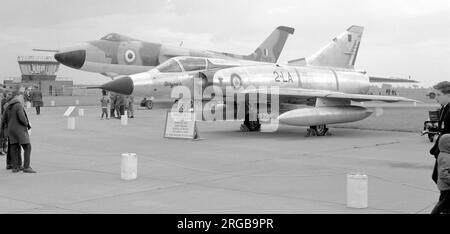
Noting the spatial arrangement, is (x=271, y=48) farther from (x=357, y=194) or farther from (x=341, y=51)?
(x=357, y=194)

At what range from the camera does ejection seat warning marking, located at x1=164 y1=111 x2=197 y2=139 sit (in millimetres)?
15031

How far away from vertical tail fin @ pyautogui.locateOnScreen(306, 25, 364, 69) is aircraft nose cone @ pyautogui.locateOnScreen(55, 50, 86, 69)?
12745 mm

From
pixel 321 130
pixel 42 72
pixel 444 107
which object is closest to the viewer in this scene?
pixel 444 107

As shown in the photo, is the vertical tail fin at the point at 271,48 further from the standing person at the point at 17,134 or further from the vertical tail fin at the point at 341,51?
the standing person at the point at 17,134

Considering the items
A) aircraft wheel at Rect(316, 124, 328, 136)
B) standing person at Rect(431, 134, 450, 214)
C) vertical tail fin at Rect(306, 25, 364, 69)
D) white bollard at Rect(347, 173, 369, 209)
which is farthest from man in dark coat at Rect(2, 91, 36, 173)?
vertical tail fin at Rect(306, 25, 364, 69)

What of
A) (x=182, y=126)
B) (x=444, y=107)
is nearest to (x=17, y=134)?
(x=182, y=126)

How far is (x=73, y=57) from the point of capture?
1120 inches

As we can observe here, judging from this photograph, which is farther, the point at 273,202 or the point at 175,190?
the point at 175,190

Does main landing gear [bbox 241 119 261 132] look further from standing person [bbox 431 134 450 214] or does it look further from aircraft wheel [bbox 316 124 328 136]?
standing person [bbox 431 134 450 214]

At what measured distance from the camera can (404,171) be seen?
31.3 ft

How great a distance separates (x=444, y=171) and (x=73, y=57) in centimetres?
2584
